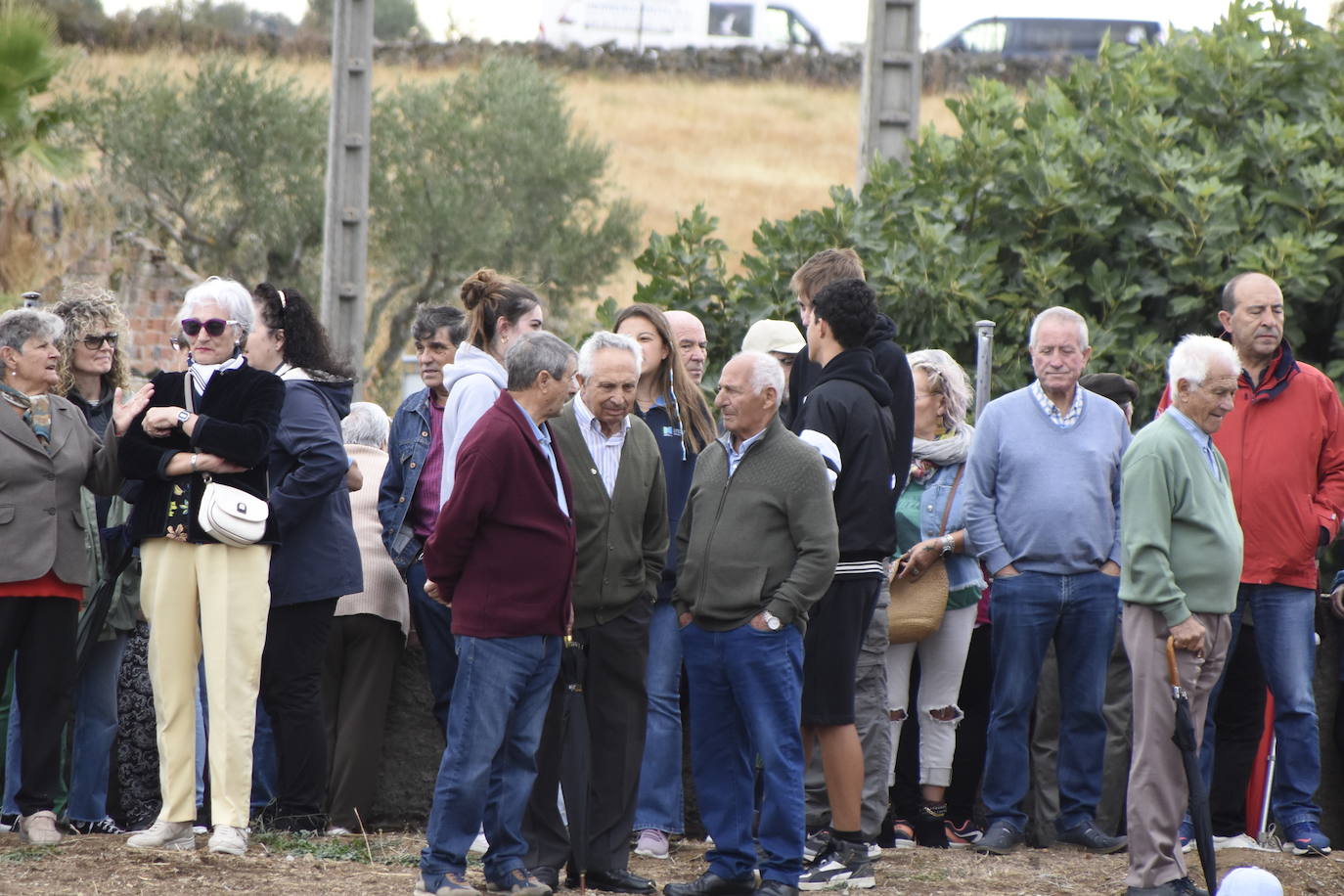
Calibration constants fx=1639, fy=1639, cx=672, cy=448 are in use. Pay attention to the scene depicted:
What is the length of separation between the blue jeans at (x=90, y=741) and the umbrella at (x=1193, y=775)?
13.2ft

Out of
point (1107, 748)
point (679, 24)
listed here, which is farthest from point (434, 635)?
point (679, 24)

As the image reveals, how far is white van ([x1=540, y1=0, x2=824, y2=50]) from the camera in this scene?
42.7 m

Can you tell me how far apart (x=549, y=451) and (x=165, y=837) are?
199cm

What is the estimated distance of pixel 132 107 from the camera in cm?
2295

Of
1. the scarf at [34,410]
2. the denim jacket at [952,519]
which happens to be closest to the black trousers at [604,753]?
the denim jacket at [952,519]

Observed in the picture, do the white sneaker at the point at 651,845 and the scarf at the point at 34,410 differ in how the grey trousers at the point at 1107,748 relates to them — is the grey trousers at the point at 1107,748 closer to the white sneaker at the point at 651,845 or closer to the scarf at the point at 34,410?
the white sneaker at the point at 651,845

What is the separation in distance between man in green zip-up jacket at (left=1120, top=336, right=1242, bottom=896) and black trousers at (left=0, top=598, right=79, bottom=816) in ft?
12.7

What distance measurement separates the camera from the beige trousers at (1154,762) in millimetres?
5699

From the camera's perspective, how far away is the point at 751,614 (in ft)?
18.3

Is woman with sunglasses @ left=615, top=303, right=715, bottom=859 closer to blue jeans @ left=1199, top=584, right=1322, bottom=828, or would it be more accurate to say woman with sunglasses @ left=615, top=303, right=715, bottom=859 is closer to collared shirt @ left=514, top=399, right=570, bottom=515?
collared shirt @ left=514, top=399, right=570, bottom=515

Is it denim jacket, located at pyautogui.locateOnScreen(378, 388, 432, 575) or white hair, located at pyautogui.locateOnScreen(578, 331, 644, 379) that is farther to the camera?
denim jacket, located at pyautogui.locateOnScreen(378, 388, 432, 575)

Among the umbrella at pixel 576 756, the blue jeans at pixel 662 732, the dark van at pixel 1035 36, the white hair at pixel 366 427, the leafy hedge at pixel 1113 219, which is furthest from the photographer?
the dark van at pixel 1035 36

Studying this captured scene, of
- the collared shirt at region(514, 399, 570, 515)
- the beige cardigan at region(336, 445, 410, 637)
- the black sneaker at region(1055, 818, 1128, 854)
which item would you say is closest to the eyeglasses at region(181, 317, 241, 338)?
the beige cardigan at region(336, 445, 410, 637)

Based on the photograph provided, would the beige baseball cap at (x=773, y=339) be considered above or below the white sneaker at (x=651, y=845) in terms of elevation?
above
